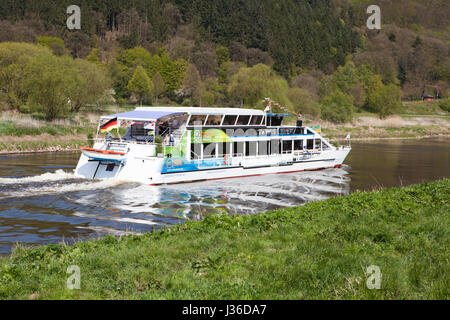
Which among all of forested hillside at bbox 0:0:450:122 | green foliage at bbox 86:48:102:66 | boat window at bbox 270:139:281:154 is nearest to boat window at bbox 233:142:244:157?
boat window at bbox 270:139:281:154

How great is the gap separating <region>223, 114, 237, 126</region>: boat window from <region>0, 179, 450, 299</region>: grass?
18076mm

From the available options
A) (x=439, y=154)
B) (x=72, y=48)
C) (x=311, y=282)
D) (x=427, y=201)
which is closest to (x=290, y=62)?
(x=72, y=48)

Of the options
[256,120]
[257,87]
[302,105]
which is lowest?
[302,105]

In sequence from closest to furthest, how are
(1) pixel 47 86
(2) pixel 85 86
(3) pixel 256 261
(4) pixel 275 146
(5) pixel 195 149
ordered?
1. (3) pixel 256 261
2. (5) pixel 195 149
3. (4) pixel 275 146
4. (1) pixel 47 86
5. (2) pixel 85 86

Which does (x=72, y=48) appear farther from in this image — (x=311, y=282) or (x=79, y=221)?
(x=311, y=282)

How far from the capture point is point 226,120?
34.4 m

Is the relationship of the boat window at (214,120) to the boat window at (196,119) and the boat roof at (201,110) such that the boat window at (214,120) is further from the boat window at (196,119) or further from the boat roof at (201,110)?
the boat window at (196,119)

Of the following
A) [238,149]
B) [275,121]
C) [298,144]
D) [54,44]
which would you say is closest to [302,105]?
[298,144]

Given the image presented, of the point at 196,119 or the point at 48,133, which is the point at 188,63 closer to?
the point at 48,133

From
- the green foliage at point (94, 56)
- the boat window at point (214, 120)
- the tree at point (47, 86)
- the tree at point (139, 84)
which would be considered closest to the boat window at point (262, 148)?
the boat window at point (214, 120)

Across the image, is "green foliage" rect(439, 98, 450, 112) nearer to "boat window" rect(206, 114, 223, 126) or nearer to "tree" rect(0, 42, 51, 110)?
"tree" rect(0, 42, 51, 110)

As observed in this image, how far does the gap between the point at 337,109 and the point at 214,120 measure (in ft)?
208

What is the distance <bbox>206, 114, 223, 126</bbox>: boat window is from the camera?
33188 mm
